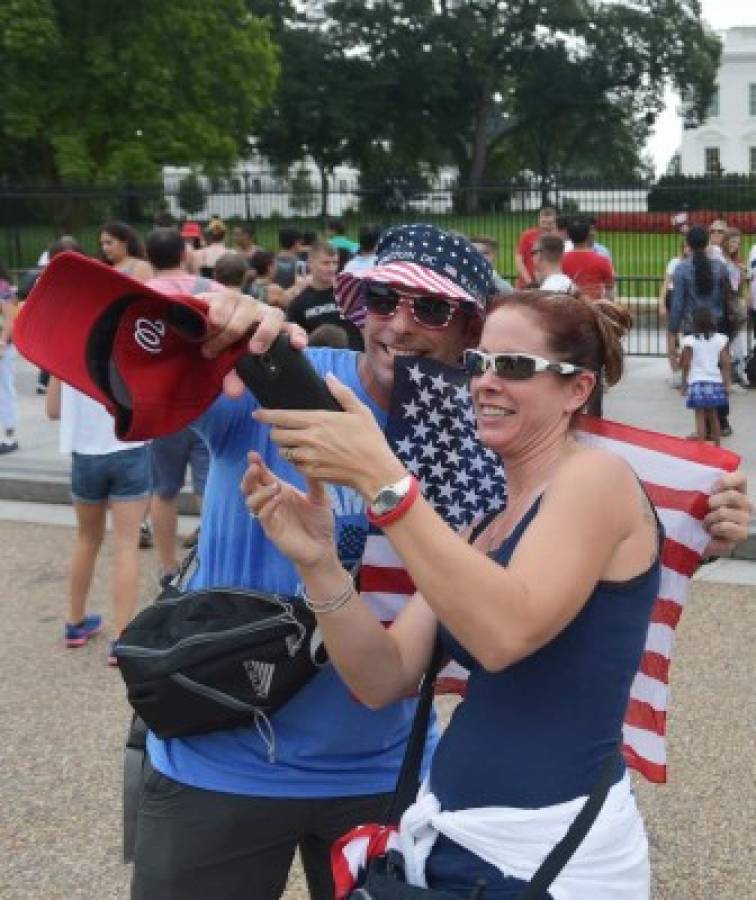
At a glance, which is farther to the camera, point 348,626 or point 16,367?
point 16,367

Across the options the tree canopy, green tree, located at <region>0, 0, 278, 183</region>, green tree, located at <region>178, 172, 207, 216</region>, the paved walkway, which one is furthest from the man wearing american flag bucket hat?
the tree canopy

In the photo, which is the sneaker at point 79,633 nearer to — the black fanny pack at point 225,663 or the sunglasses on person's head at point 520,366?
the black fanny pack at point 225,663

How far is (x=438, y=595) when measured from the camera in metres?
1.66

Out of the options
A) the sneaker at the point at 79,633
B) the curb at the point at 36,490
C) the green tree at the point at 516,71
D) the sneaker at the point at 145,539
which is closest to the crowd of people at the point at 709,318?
the sneaker at the point at 145,539

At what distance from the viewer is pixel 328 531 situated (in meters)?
2.04

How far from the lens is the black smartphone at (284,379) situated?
1749 millimetres

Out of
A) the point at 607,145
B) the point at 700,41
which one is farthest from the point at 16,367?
the point at 700,41

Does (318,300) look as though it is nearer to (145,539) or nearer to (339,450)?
(145,539)

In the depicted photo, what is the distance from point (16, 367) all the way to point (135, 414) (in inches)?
597

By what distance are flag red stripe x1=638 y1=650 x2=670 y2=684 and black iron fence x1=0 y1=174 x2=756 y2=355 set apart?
12.9 meters

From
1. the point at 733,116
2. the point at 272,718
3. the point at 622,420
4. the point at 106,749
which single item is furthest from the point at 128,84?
the point at 733,116

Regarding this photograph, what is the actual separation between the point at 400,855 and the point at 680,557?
726 mm

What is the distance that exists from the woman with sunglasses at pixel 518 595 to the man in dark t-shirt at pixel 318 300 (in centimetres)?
671

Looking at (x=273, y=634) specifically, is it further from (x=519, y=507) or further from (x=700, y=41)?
(x=700, y=41)
